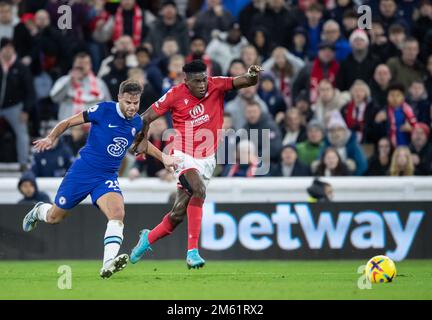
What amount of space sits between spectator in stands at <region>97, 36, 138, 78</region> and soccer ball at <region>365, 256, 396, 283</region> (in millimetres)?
8237

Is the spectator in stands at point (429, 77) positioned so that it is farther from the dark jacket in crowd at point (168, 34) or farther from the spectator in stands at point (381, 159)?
the dark jacket in crowd at point (168, 34)

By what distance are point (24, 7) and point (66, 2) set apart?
0.97m

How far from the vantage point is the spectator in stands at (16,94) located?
19.0 m

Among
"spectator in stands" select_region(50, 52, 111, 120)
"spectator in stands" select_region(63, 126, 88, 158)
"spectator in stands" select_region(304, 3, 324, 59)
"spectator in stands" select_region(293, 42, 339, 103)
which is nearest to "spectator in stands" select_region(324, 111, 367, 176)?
"spectator in stands" select_region(293, 42, 339, 103)

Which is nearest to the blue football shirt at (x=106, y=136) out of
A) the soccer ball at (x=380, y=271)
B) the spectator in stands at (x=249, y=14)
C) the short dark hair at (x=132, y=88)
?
the short dark hair at (x=132, y=88)

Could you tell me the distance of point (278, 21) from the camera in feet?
65.6

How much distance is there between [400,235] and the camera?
1686cm

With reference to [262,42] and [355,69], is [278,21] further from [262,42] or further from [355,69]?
[355,69]

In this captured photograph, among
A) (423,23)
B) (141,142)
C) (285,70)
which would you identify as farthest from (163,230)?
(423,23)

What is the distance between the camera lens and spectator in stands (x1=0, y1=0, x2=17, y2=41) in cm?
1972

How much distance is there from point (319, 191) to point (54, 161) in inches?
172

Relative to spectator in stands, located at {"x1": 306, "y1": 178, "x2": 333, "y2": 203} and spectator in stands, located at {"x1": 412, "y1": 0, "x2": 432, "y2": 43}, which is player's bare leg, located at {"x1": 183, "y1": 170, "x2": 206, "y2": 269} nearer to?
spectator in stands, located at {"x1": 306, "y1": 178, "x2": 333, "y2": 203}

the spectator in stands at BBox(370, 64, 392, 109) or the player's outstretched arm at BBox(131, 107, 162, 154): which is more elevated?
the spectator in stands at BBox(370, 64, 392, 109)
